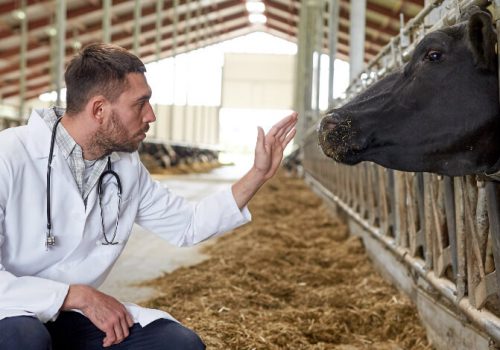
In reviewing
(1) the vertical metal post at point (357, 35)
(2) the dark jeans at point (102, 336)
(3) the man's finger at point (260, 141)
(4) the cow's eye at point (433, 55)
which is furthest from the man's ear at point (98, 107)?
(1) the vertical metal post at point (357, 35)

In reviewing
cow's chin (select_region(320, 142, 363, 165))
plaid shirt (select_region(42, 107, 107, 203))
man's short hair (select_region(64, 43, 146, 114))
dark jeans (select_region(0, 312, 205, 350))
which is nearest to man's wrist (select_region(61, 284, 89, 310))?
dark jeans (select_region(0, 312, 205, 350))

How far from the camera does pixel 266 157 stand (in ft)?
8.67

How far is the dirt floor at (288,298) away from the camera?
132 inches

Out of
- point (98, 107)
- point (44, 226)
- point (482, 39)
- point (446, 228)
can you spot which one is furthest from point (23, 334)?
point (446, 228)

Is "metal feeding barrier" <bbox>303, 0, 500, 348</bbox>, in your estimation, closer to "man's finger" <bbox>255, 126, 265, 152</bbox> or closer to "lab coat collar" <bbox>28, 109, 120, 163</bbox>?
"man's finger" <bbox>255, 126, 265, 152</bbox>

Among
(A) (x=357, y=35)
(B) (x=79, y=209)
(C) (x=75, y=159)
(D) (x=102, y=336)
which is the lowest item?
(D) (x=102, y=336)

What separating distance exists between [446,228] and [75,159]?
6.04 feet

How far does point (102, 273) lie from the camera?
2.45 meters

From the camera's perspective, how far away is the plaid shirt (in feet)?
7.86

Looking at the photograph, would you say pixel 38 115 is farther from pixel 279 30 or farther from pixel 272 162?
pixel 279 30

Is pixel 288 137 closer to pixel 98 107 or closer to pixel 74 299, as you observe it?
pixel 98 107

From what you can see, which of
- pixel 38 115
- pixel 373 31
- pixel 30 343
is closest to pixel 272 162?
pixel 38 115

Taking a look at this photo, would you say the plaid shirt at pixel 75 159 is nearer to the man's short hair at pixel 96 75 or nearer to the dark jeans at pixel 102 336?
the man's short hair at pixel 96 75

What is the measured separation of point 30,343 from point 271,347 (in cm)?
136
